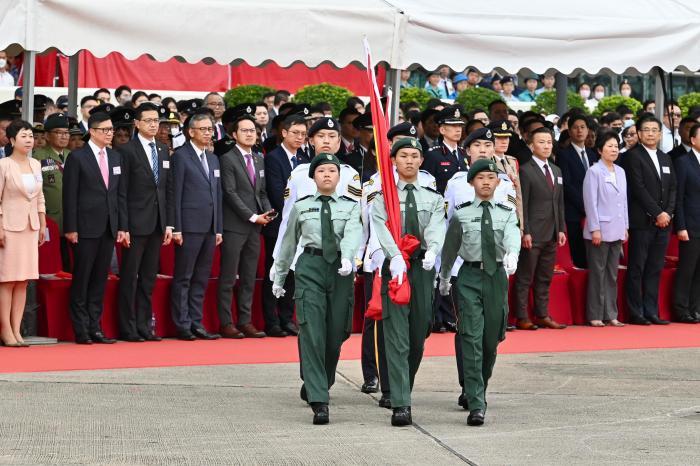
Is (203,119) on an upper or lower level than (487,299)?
upper

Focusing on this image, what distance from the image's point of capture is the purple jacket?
49.8 ft

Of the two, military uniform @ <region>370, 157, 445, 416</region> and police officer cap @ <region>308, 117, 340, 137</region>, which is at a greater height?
police officer cap @ <region>308, 117, 340, 137</region>

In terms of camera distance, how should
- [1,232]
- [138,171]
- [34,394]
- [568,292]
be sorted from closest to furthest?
[34,394], [1,232], [138,171], [568,292]

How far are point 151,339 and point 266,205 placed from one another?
1.72m

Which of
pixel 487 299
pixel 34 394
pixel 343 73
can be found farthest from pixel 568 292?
pixel 343 73

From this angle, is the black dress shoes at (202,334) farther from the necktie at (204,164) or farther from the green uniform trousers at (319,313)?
the green uniform trousers at (319,313)

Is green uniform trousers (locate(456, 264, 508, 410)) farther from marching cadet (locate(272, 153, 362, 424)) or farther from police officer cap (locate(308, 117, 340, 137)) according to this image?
police officer cap (locate(308, 117, 340, 137))

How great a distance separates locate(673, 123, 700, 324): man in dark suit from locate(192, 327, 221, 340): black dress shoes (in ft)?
17.4

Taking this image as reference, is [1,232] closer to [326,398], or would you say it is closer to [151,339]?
[151,339]

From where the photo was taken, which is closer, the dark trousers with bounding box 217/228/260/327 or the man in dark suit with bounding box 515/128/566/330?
the dark trousers with bounding box 217/228/260/327

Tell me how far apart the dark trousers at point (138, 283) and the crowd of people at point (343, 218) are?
16 mm

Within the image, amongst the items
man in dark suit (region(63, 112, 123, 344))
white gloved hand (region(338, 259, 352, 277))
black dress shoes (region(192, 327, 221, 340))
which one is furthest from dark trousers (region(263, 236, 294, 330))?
white gloved hand (region(338, 259, 352, 277))

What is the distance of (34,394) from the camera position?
10117 millimetres

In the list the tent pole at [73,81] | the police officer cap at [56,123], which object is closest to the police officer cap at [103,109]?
the police officer cap at [56,123]
